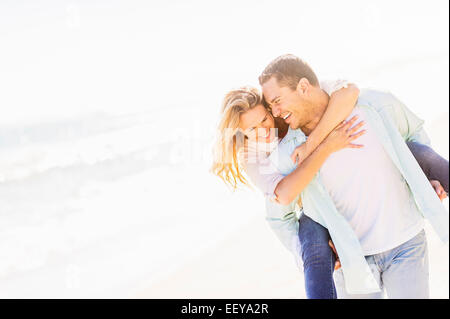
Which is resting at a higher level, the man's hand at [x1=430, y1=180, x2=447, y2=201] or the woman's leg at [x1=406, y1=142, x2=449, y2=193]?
the woman's leg at [x1=406, y1=142, x2=449, y2=193]

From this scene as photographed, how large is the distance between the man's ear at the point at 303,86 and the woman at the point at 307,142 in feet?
0.43

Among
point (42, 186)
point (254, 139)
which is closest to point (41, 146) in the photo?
point (42, 186)

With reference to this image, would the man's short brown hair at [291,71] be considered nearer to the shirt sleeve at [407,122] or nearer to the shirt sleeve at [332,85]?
the shirt sleeve at [332,85]

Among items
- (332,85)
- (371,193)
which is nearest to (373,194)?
(371,193)

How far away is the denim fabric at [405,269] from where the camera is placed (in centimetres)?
267

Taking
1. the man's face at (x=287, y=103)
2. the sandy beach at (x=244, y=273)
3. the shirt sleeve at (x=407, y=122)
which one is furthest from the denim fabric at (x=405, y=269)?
the sandy beach at (x=244, y=273)

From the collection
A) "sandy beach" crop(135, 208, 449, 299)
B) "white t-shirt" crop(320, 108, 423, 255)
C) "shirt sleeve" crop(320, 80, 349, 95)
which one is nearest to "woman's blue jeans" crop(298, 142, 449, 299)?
"white t-shirt" crop(320, 108, 423, 255)

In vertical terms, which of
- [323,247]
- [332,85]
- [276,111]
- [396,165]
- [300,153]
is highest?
[332,85]

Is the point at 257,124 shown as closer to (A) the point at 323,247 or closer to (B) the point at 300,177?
(B) the point at 300,177

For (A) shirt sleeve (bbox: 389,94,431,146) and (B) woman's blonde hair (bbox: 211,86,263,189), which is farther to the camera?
(B) woman's blonde hair (bbox: 211,86,263,189)

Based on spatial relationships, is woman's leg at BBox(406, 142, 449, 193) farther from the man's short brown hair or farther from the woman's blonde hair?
the woman's blonde hair

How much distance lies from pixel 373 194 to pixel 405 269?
0.40m

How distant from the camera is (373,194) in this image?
2.73 m

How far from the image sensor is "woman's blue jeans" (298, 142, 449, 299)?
2.64 meters
